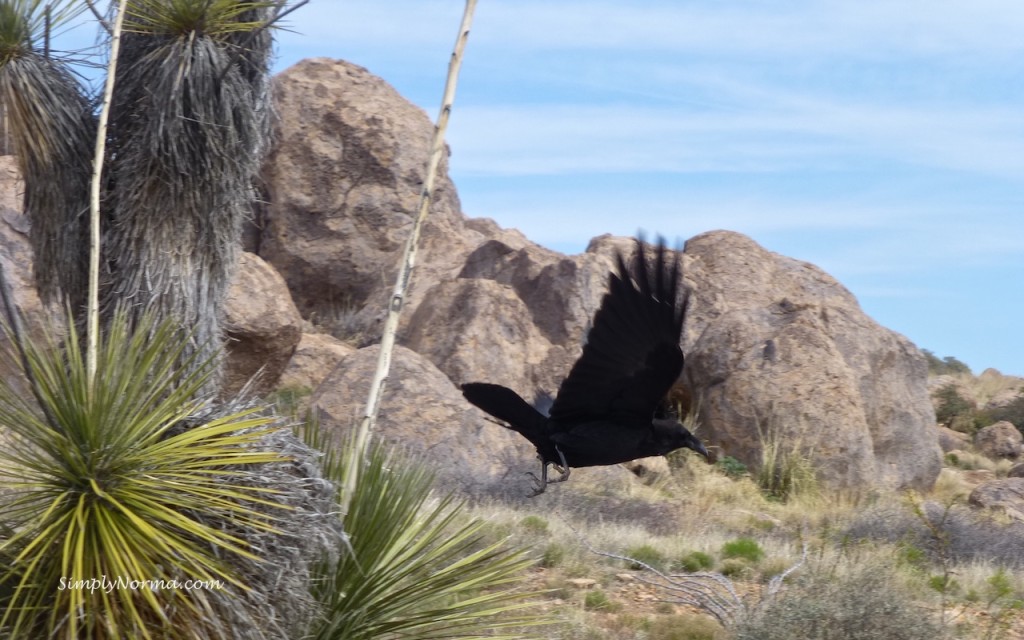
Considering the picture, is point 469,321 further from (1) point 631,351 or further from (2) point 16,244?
(1) point 631,351

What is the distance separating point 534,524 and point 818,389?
261 inches

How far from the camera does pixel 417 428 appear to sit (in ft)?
41.9

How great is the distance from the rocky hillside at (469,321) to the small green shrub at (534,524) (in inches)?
76.8

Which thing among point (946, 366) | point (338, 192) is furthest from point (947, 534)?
point (946, 366)

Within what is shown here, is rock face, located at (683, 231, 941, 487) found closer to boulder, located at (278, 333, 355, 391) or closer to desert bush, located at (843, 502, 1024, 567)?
desert bush, located at (843, 502, 1024, 567)

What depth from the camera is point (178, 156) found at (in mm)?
8023

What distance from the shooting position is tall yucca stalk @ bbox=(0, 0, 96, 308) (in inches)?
293

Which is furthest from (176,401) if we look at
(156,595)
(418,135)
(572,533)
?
(418,135)

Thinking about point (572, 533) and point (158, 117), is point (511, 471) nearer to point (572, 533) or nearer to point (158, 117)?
point (572, 533)

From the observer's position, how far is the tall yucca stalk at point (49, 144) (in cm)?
743

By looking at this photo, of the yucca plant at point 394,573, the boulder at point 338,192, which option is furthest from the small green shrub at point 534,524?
the boulder at point 338,192

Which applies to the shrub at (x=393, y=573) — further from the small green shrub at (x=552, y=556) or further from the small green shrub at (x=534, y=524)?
the small green shrub at (x=534, y=524)

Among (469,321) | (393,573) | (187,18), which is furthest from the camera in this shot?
(469,321)

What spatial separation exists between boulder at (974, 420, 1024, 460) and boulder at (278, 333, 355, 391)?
1283cm
